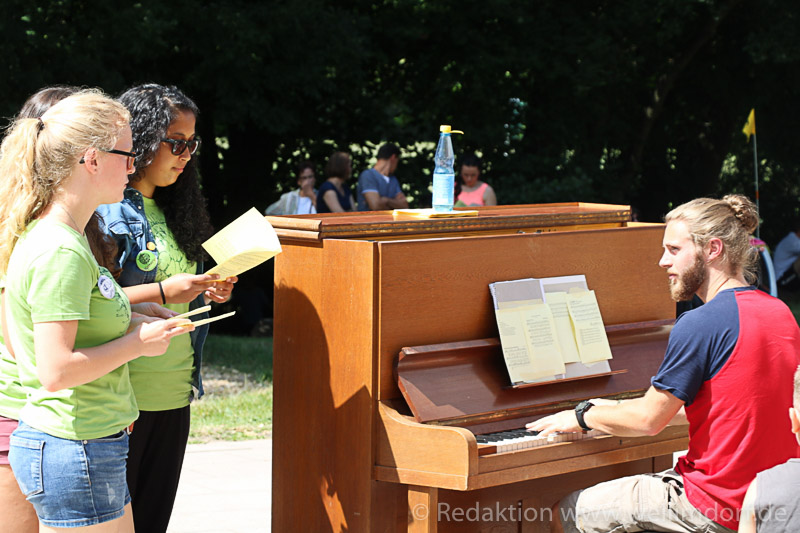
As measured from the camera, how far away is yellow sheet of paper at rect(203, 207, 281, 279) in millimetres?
2926

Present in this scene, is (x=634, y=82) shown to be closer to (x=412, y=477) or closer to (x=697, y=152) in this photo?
(x=697, y=152)

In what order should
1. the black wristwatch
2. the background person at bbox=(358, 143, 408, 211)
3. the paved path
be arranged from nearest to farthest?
1. the black wristwatch
2. the paved path
3. the background person at bbox=(358, 143, 408, 211)

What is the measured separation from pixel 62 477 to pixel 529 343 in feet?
6.06

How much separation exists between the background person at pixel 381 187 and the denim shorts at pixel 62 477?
606cm

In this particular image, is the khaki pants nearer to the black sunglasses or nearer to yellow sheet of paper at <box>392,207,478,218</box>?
yellow sheet of paper at <box>392,207,478,218</box>

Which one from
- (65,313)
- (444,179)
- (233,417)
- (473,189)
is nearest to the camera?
(65,313)

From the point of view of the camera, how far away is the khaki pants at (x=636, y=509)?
298 cm

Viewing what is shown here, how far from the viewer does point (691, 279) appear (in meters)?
3.09

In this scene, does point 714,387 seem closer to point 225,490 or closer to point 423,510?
point 423,510

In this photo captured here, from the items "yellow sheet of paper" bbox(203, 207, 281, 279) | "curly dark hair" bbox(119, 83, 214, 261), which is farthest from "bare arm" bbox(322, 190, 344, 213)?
"yellow sheet of paper" bbox(203, 207, 281, 279)

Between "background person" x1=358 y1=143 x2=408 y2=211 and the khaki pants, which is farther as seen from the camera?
"background person" x1=358 y1=143 x2=408 y2=211

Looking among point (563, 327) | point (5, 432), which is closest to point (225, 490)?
point (563, 327)

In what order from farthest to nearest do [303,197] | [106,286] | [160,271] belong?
[303,197] → [160,271] → [106,286]

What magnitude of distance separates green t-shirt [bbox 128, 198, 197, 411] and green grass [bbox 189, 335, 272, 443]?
10.8 feet
